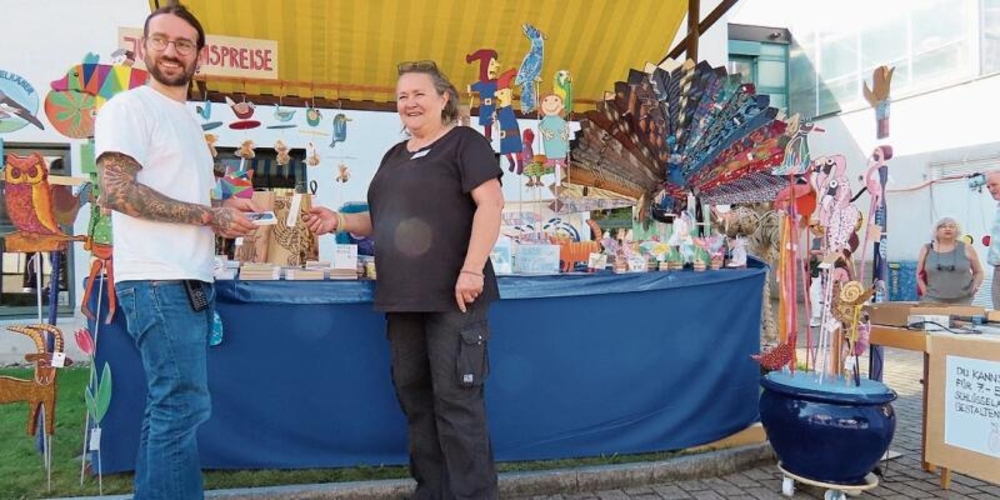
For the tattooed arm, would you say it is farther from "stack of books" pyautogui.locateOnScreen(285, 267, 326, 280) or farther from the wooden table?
the wooden table

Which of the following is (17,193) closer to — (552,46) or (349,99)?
(349,99)

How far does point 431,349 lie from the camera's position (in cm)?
219

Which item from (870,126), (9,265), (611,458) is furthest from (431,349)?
(870,126)

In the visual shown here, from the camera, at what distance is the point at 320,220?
2.40 metres

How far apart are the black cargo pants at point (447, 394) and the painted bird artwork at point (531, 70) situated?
65.5 inches

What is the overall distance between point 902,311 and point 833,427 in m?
1.07

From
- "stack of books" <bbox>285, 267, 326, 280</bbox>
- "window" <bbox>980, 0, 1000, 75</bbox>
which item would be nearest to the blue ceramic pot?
"stack of books" <bbox>285, 267, 326, 280</bbox>

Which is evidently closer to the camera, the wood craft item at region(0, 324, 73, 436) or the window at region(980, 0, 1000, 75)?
the wood craft item at region(0, 324, 73, 436)

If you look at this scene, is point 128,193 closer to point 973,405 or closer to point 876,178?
point 876,178

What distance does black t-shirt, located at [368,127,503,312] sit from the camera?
213 cm

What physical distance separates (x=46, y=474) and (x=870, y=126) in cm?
1239

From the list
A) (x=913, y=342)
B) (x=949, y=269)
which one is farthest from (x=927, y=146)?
(x=913, y=342)

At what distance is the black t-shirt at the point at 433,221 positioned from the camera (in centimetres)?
213

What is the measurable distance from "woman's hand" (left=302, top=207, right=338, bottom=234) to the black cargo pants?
1.44ft
